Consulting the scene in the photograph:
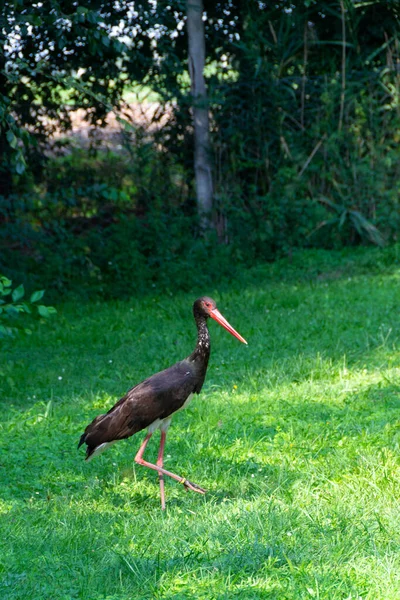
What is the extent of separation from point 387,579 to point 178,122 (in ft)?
35.2

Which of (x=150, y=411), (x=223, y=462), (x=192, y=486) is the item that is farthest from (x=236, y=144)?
(x=192, y=486)

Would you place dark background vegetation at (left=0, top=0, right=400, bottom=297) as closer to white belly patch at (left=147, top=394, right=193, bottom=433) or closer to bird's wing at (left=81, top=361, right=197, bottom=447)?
white belly patch at (left=147, top=394, right=193, bottom=433)

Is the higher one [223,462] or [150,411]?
[150,411]

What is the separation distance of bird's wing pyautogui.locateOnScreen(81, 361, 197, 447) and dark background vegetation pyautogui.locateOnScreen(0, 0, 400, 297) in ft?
22.2

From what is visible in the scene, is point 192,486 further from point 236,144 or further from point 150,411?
point 236,144

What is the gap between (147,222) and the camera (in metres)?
12.8

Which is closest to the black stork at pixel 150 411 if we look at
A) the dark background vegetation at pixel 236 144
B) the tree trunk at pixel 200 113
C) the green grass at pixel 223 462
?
the green grass at pixel 223 462

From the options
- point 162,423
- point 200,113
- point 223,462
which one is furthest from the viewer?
point 200,113

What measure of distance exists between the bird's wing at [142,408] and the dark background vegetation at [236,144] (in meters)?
6.78

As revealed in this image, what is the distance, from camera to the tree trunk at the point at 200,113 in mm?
13516

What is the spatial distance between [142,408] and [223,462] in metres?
0.86

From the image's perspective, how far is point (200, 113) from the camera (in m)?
13.9

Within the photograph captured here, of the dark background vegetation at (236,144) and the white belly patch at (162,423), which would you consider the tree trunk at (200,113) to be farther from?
the white belly patch at (162,423)

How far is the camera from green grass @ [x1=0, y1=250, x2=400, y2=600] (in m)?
4.39
